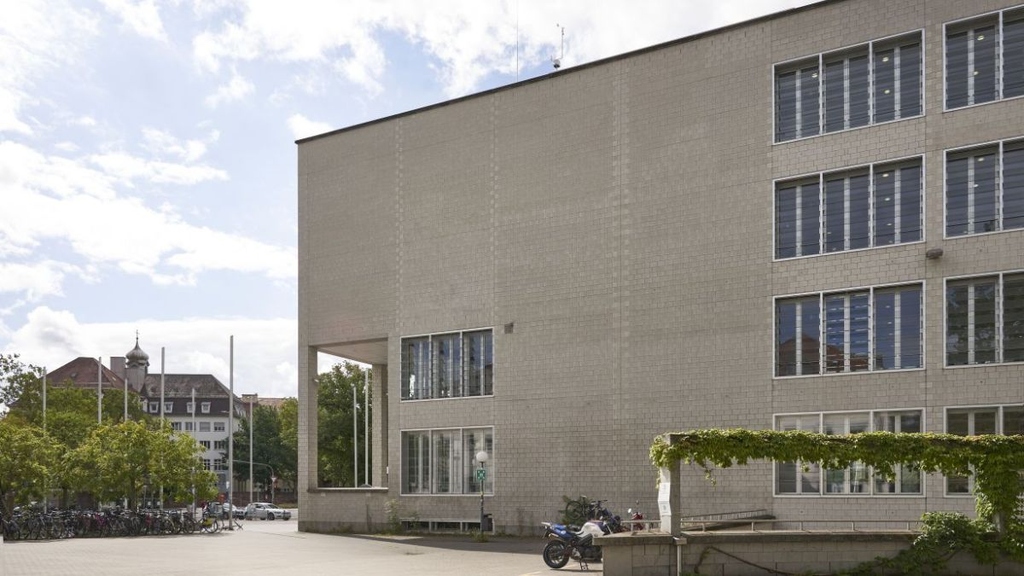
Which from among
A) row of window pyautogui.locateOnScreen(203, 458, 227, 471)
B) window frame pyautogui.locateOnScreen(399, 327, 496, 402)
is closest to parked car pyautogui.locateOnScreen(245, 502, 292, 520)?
window frame pyautogui.locateOnScreen(399, 327, 496, 402)

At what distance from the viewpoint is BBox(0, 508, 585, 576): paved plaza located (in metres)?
23.6

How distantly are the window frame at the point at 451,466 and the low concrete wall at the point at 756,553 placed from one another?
14591 mm

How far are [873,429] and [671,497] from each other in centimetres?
907

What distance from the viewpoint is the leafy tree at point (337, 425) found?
73.1m

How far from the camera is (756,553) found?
2008 cm

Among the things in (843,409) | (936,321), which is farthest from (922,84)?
(843,409)

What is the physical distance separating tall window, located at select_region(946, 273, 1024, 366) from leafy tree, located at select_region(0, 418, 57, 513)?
35390 mm

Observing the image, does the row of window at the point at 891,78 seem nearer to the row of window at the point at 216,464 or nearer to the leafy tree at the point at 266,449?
the leafy tree at the point at 266,449

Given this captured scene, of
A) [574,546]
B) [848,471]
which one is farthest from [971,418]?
[574,546]

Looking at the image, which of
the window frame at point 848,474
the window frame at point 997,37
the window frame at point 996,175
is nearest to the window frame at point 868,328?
the window frame at point 848,474

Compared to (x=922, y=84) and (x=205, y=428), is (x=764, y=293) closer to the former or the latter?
(x=922, y=84)

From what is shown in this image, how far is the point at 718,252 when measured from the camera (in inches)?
1171

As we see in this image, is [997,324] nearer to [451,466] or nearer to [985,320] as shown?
[985,320]

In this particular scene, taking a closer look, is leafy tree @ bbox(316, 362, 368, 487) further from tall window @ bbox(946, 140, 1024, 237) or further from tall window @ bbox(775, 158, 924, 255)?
tall window @ bbox(946, 140, 1024, 237)
